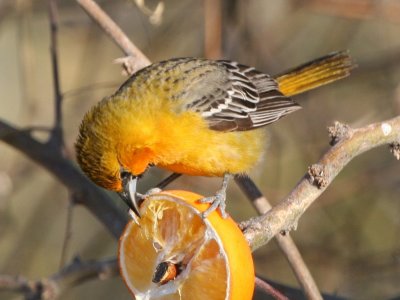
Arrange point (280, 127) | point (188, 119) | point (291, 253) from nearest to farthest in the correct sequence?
point (291, 253)
point (188, 119)
point (280, 127)

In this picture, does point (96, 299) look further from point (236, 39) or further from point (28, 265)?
point (236, 39)

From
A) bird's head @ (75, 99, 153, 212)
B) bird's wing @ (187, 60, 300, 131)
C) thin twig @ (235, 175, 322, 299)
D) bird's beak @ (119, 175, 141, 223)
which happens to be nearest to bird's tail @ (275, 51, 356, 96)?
bird's wing @ (187, 60, 300, 131)

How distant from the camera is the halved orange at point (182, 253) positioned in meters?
2.95

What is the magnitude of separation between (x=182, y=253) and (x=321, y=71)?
2143mm

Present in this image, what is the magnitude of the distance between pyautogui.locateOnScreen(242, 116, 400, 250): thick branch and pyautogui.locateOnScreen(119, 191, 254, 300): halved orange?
13 cm

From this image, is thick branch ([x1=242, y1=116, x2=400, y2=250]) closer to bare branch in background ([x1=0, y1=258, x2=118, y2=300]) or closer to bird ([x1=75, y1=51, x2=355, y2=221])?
bird ([x1=75, y1=51, x2=355, y2=221])

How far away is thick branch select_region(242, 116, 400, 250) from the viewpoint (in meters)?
3.15

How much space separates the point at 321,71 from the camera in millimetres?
5078

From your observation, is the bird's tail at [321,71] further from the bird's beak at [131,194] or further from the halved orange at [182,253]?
the halved orange at [182,253]

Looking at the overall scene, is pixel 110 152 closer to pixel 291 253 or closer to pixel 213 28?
pixel 291 253

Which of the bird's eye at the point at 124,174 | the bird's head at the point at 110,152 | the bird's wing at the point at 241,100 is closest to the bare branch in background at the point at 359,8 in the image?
the bird's wing at the point at 241,100

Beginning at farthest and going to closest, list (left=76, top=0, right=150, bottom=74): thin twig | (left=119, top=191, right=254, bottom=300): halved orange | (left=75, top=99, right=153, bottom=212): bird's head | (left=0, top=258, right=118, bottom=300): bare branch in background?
(left=0, top=258, right=118, bottom=300): bare branch in background
(left=76, top=0, right=150, bottom=74): thin twig
(left=75, top=99, right=153, bottom=212): bird's head
(left=119, top=191, right=254, bottom=300): halved orange

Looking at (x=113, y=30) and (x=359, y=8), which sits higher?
(x=113, y=30)

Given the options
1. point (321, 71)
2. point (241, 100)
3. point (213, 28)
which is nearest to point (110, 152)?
point (241, 100)
